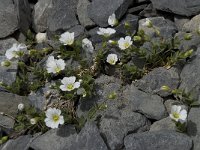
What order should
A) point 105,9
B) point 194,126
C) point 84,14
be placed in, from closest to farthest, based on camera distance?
point 194,126 → point 105,9 → point 84,14

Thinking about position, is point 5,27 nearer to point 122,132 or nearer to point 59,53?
point 59,53

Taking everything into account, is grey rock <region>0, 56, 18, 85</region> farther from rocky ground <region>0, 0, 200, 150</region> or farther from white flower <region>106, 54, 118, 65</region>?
white flower <region>106, 54, 118, 65</region>

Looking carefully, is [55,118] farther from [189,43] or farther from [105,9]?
[189,43]

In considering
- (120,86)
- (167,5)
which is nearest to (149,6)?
(167,5)

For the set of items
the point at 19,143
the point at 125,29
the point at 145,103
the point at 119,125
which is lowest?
the point at 19,143

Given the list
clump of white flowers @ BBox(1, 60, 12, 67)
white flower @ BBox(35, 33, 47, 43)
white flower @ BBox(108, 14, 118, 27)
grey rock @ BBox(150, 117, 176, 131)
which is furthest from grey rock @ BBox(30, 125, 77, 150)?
white flower @ BBox(35, 33, 47, 43)

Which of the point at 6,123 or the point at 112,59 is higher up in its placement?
the point at 112,59

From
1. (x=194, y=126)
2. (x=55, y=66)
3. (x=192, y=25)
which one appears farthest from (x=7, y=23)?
(x=194, y=126)
